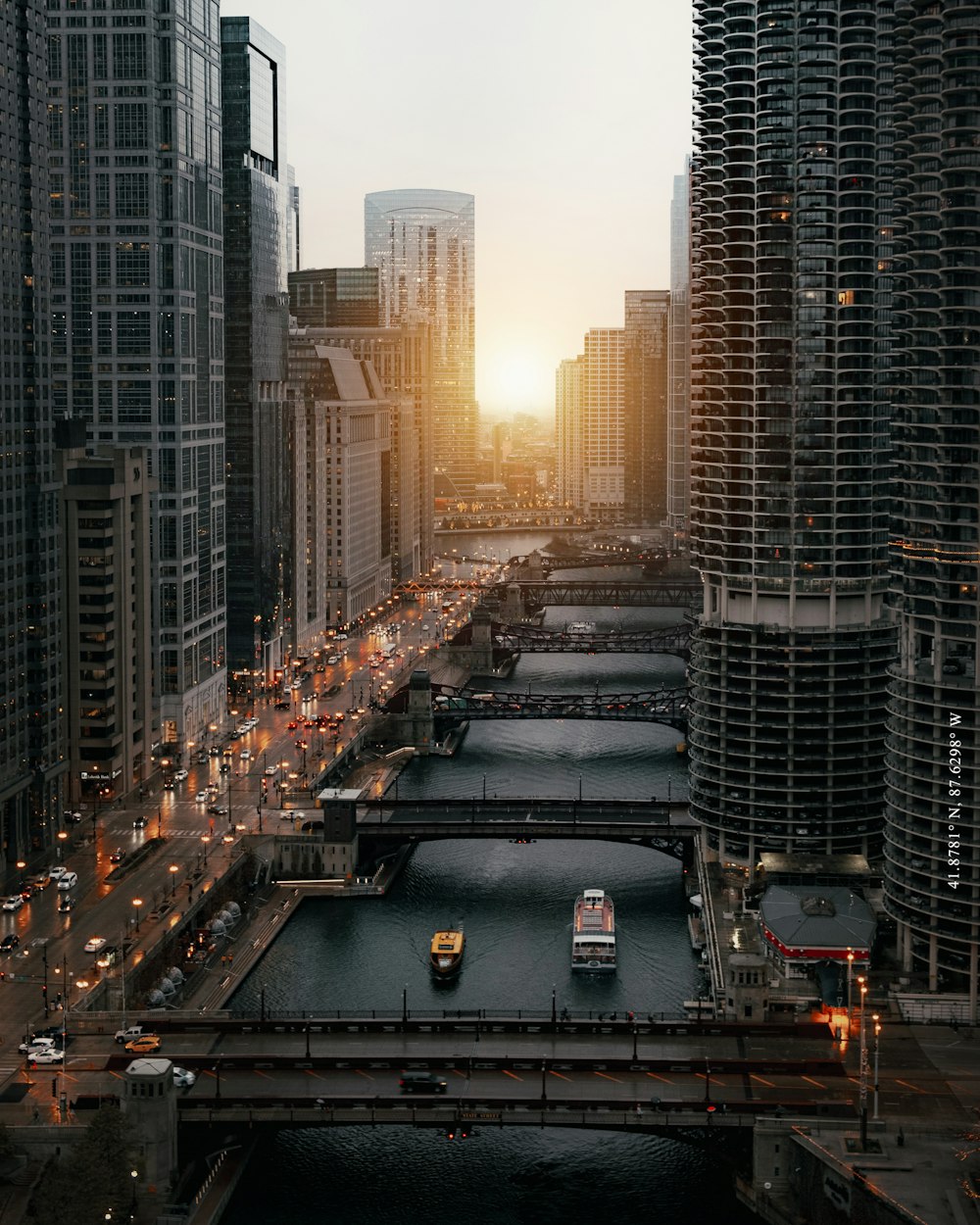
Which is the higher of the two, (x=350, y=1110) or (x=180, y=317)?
(x=180, y=317)

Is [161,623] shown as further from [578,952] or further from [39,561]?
[578,952]

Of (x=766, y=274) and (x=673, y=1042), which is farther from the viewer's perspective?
(x=766, y=274)

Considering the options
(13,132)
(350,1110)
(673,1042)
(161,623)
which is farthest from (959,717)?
(161,623)

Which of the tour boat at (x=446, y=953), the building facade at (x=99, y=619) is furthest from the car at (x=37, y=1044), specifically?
the building facade at (x=99, y=619)

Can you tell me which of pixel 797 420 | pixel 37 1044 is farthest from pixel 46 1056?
pixel 797 420

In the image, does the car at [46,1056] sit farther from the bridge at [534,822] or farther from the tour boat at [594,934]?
the bridge at [534,822]
